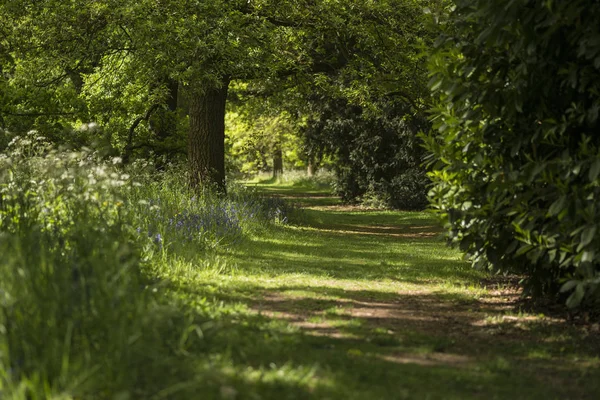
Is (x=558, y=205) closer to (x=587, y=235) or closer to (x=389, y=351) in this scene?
(x=587, y=235)

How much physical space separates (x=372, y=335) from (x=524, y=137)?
7.22 ft

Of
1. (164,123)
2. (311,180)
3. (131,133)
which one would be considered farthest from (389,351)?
(311,180)

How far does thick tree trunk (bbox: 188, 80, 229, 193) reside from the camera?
52.4ft

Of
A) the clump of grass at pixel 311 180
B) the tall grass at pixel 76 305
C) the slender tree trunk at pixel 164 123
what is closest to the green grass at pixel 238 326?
the tall grass at pixel 76 305

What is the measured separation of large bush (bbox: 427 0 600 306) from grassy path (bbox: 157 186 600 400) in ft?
1.93

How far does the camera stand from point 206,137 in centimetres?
1608

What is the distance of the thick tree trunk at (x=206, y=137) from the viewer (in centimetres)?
1598

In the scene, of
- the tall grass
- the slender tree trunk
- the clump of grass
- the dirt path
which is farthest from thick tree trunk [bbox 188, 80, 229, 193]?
the clump of grass

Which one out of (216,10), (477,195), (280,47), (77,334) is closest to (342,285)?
(477,195)

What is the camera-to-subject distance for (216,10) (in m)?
14.1

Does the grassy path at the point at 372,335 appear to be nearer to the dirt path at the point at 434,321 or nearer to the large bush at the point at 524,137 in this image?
the dirt path at the point at 434,321

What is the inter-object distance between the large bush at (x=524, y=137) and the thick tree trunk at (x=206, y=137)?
912cm

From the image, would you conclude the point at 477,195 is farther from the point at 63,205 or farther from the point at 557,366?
the point at 63,205

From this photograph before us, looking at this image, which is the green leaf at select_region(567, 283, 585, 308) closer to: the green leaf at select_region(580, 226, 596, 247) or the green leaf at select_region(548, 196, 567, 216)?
the green leaf at select_region(580, 226, 596, 247)
